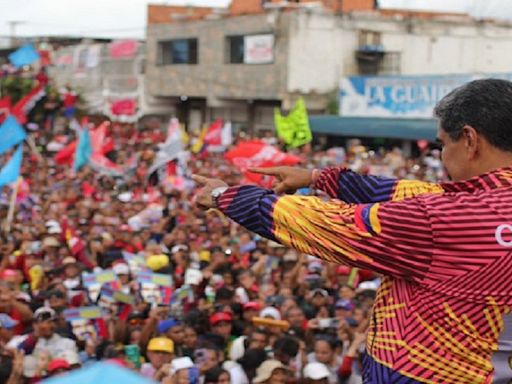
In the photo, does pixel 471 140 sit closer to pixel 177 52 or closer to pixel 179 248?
pixel 179 248

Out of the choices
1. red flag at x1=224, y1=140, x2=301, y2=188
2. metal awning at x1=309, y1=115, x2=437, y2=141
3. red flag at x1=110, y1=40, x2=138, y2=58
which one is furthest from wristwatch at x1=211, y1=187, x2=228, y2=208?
red flag at x1=110, y1=40, x2=138, y2=58

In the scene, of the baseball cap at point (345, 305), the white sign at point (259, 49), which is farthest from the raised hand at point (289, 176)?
the white sign at point (259, 49)

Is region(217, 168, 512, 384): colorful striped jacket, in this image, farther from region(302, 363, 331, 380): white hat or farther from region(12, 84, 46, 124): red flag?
region(12, 84, 46, 124): red flag

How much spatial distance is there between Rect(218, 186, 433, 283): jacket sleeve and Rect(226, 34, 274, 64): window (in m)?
28.0

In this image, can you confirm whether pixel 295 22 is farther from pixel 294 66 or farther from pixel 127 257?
pixel 127 257

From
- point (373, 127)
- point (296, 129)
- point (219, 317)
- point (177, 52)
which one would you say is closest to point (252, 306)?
point (219, 317)

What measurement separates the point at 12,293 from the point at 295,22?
2249cm

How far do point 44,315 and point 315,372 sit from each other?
2368 millimetres

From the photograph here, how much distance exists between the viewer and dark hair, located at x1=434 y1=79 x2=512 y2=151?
1.54 meters

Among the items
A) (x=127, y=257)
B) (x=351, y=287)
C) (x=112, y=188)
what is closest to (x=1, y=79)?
(x=112, y=188)

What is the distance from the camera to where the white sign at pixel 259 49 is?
95.9 ft

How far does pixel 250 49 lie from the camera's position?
30.1 metres

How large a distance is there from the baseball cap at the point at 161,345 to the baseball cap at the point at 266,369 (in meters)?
0.69

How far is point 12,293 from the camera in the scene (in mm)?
7188
